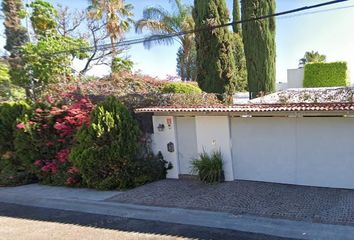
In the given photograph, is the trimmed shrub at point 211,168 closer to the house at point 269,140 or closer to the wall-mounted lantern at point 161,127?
the house at point 269,140

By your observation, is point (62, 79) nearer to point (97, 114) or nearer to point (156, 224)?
point (97, 114)

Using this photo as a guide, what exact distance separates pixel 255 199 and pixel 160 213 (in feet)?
7.57

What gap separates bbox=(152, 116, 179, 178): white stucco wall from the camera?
11.5 meters

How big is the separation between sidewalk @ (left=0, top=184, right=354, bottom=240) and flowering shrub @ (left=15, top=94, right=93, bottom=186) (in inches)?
24.0

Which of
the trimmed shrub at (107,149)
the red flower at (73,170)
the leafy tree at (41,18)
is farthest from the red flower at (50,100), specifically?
the leafy tree at (41,18)

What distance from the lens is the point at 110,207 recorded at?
29.8 feet

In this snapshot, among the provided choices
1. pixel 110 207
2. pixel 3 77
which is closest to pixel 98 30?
pixel 3 77

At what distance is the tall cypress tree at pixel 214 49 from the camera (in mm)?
16094

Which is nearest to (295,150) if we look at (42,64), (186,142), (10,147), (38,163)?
(186,142)

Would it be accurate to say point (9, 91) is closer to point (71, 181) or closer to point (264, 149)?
point (71, 181)

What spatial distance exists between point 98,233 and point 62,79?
12098 mm

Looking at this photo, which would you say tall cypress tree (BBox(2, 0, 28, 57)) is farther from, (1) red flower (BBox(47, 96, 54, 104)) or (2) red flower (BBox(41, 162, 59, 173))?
(2) red flower (BBox(41, 162, 59, 173))

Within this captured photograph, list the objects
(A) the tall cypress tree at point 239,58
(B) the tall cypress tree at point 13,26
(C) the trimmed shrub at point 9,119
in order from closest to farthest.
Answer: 1. (C) the trimmed shrub at point 9,119
2. (B) the tall cypress tree at point 13,26
3. (A) the tall cypress tree at point 239,58

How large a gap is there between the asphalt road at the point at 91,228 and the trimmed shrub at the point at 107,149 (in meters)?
2.04
